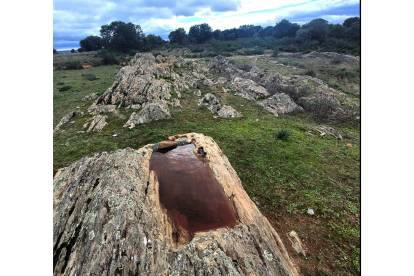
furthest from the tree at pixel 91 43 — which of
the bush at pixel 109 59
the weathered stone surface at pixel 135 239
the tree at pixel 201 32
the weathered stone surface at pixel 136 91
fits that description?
the weathered stone surface at pixel 135 239

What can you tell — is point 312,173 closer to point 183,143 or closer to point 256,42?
point 183,143

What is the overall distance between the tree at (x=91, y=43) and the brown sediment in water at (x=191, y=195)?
10831 cm

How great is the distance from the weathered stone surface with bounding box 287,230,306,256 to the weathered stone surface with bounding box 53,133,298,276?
1.59m

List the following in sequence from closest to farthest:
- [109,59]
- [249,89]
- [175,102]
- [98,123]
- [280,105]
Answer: [98,123] < [175,102] < [280,105] < [249,89] < [109,59]

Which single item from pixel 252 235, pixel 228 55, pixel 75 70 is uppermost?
pixel 228 55

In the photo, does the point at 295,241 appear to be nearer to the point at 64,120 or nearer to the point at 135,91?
the point at 135,91

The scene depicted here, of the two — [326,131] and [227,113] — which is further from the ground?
[227,113]

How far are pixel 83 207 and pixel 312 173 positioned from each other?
1450cm

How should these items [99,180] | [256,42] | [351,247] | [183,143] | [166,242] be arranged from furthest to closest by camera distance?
[256,42] → [183,143] → [351,247] → [99,180] → [166,242]

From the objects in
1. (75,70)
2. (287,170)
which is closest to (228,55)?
(75,70)

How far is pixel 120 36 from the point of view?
81125 mm

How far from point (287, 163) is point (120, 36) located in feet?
307

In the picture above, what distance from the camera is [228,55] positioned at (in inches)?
3415

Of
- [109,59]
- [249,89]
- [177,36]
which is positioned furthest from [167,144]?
[177,36]
